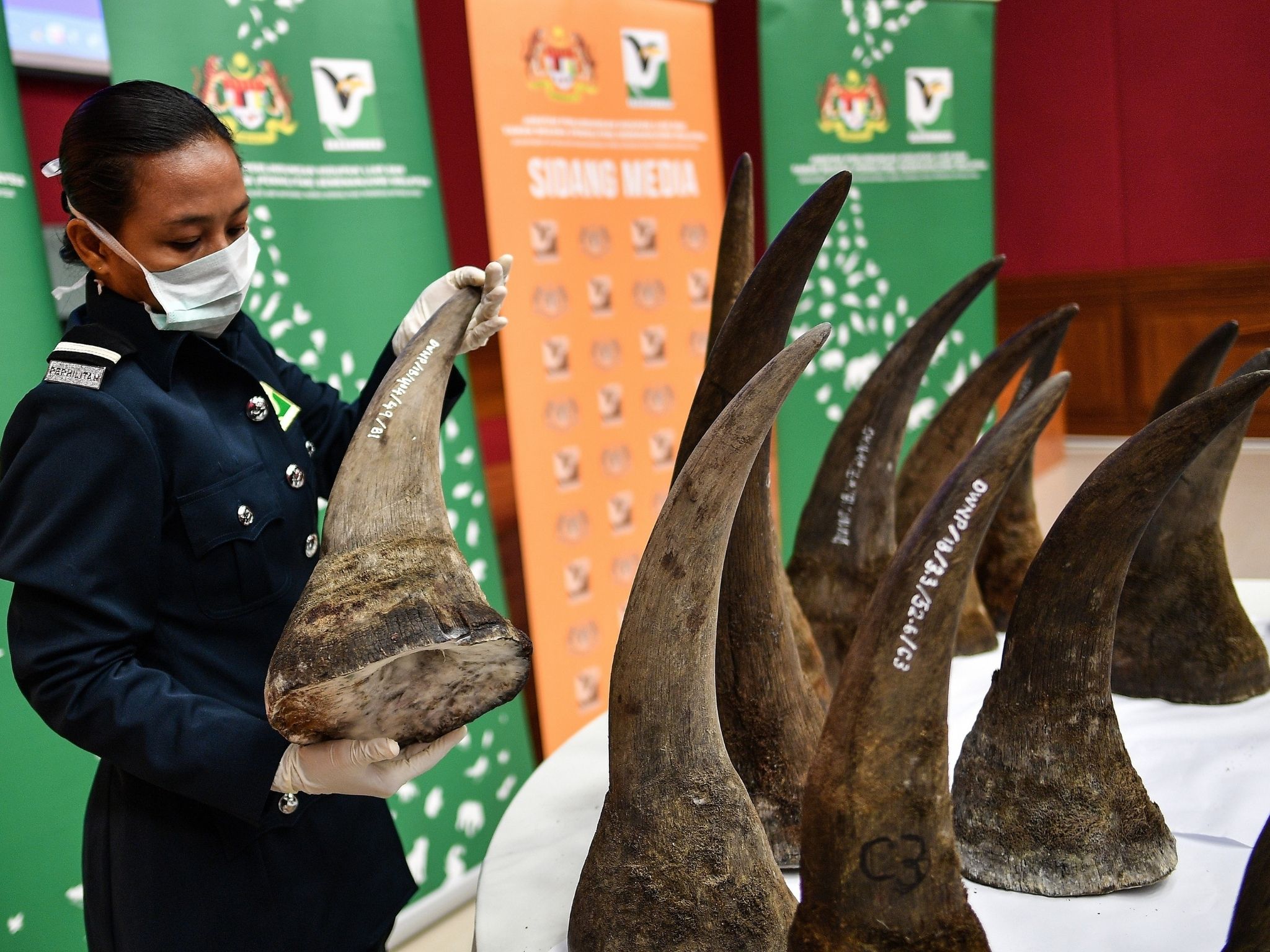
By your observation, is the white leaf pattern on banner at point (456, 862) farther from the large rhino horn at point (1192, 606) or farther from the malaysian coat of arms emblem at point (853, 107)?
the malaysian coat of arms emblem at point (853, 107)

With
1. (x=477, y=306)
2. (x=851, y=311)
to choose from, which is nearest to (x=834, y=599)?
(x=477, y=306)

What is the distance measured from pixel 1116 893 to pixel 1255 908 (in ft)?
0.99

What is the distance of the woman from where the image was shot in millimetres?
1061

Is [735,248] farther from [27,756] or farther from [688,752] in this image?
[27,756]

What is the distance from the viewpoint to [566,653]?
10.1 ft

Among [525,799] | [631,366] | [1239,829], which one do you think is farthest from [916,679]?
[631,366]

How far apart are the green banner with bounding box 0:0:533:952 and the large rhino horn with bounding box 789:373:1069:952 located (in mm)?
1709

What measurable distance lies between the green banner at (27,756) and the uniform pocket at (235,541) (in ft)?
3.18

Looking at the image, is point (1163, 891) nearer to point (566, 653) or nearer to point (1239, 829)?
point (1239, 829)

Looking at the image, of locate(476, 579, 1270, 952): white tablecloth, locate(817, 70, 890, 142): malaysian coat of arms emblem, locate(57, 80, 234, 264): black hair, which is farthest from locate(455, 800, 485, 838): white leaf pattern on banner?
locate(817, 70, 890, 142): malaysian coat of arms emblem

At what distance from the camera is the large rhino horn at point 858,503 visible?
147cm

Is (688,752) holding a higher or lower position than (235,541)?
lower

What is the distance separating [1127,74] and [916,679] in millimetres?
4019

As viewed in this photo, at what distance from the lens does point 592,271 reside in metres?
3.05
